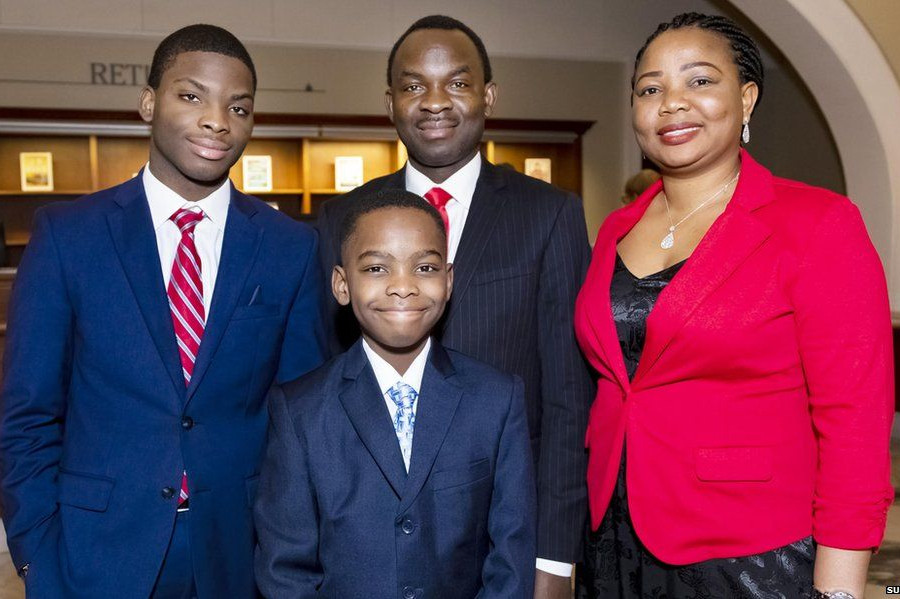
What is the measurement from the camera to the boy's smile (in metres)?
1.51

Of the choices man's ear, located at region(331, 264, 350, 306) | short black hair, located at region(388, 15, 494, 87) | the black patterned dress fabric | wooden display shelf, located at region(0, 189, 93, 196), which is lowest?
the black patterned dress fabric

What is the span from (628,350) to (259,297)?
74 cm

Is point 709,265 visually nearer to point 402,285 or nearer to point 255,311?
point 402,285

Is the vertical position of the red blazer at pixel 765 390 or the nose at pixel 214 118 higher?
the nose at pixel 214 118

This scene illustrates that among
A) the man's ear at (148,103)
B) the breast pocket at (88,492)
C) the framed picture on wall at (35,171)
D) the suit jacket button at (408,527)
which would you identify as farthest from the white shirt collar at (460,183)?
the framed picture on wall at (35,171)

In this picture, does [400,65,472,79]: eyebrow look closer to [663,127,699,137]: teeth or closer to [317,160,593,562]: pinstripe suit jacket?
[317,160,593,562]: pinstripe suit jacket

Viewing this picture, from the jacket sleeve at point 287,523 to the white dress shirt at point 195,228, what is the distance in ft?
1.00

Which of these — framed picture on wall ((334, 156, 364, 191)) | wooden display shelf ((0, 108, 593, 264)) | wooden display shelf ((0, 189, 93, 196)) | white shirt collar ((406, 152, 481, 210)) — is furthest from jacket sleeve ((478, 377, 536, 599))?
wooden display shelf ((0, 189, 93, 196))

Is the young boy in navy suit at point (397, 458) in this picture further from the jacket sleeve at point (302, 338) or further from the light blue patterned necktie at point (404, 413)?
the jacket sleeve at point (302, 338)

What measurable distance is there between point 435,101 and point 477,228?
0.28 metres

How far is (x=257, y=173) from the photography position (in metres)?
7.55

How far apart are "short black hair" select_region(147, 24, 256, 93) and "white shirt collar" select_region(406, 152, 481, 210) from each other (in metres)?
0.46

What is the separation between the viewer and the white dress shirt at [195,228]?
1565mm

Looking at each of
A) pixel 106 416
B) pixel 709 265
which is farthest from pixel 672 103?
pixel 106 416
